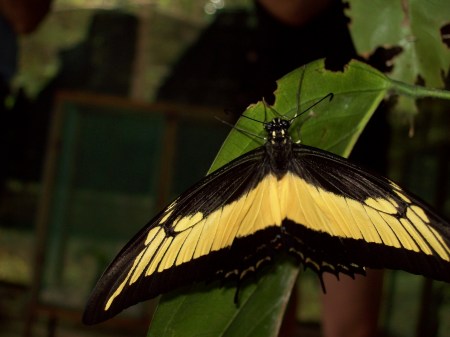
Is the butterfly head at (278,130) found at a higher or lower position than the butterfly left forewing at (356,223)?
higher

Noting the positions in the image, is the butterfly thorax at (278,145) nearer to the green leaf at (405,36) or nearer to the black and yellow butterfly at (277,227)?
the black and yellow butterfly at (277,227)

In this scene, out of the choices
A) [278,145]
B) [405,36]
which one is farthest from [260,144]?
[405,36]

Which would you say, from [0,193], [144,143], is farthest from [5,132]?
[144,143]

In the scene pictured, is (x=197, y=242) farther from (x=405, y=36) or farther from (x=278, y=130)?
(x=405, y=36)

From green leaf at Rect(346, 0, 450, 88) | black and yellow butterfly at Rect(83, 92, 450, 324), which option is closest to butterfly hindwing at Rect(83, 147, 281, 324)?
black and yellow butterfly at Rect(83, 92, 450, 324)

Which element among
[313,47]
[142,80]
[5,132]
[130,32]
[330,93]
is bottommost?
[330,93]

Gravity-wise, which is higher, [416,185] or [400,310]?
[416,185]

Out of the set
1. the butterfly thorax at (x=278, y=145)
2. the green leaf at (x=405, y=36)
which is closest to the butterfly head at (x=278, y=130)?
the butterfly thorax at (x=278, y=145)

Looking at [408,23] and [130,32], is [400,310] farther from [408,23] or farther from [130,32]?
[408,23]
